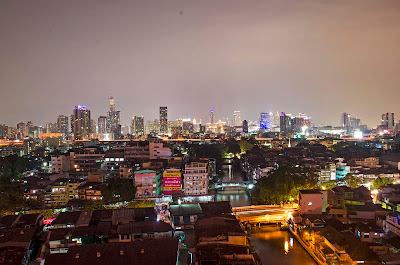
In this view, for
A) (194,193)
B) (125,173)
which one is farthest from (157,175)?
(125,173)

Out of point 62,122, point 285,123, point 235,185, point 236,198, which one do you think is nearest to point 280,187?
point 236,198

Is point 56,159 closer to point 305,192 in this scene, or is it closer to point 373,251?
point 305,192

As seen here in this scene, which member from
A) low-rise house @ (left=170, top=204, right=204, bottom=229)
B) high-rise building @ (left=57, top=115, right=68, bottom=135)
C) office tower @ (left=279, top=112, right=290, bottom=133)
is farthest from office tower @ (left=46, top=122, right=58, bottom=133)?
low-rise house @ (left=170, top=204, right=204, bottom=229)

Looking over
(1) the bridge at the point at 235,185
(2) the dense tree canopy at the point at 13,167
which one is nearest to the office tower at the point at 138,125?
(2) the dense tree canopy at the point at 13,167

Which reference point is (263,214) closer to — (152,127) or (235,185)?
(235,185)

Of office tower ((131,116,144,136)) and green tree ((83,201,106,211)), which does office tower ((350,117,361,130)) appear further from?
green tree ((83,201,106,211))

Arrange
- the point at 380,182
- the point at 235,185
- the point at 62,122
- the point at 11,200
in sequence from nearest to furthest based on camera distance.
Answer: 1. the point at 11,200
2. the point at 380,182
3. the point at 235,185
4. the point at 62,122

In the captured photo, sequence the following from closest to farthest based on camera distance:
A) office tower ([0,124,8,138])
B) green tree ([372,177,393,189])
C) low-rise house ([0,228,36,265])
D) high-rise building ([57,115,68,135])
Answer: low-rise house ([0,228,36,265]), green tree ([372,177,393,189]), office tower ([0,124,8,138]), high-rise building ([57,115,68,135])
